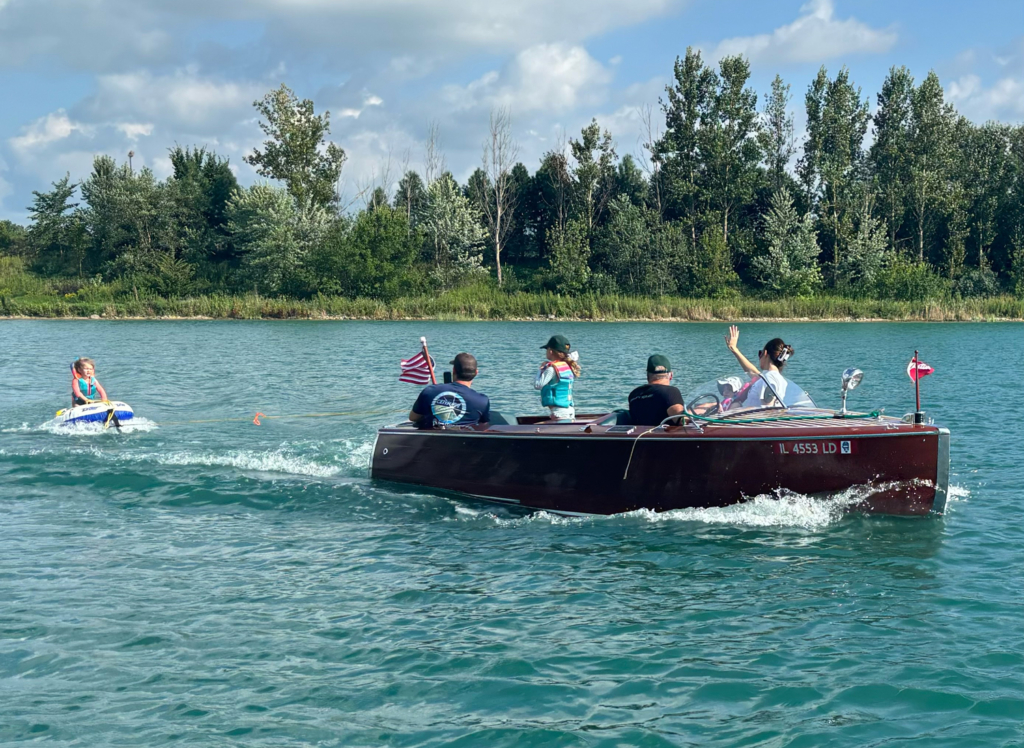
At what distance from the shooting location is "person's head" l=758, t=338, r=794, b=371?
10312mm

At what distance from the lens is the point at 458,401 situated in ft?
37.0

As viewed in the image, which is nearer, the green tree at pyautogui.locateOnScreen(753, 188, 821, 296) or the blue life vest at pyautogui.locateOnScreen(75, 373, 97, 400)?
the blue life vest at pyautogui.locateOnScreen(75, 373, 97, 400)

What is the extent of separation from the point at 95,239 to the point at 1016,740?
2809 inches

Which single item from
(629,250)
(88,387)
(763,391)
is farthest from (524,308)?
(763,391)

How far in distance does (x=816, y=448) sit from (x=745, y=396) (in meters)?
1.23

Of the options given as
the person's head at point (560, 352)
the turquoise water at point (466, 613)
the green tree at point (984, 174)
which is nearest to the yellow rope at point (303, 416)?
the turquoise water at point (466, 613)

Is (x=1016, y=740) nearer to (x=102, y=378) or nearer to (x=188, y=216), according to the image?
(x=102, y=378)

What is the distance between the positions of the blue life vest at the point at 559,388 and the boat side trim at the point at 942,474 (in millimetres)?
3978

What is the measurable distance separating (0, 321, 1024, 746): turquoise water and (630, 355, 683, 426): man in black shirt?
1.03 m

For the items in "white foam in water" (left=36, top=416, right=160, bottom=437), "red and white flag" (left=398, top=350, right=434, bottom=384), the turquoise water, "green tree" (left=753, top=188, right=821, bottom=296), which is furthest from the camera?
"green tree" (left=753, top=188, right=821, bottom=296)

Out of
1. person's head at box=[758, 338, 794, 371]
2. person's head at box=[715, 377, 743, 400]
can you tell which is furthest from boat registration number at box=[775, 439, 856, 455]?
person's head at box=[715, 377, 743, 400]

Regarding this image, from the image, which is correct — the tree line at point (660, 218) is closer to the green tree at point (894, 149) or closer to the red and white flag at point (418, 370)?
the green tree at point (894, 149)

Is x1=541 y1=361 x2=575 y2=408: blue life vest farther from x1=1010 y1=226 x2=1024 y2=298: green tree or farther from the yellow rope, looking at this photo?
x1=1010 y1=226 x2=1024 y2=298: green tree

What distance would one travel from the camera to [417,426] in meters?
11.7
